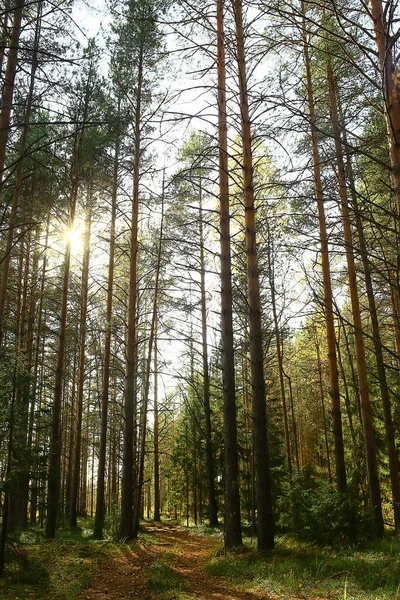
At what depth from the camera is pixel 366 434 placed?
31.4 ft

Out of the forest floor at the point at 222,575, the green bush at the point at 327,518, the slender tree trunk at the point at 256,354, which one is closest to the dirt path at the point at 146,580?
the forest floor at the point at 222,575

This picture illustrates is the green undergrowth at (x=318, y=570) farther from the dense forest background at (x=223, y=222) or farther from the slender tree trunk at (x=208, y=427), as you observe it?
the slender tree trunk at (x=208, y=427)

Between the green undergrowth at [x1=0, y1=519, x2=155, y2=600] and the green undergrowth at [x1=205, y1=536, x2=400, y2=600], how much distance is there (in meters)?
2.24

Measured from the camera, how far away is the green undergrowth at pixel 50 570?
18.1 ft

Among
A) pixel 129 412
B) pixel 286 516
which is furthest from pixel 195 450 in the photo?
pixel 286 516

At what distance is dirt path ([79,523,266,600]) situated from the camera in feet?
17.9

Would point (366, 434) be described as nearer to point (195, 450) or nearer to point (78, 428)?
point (78, 428)

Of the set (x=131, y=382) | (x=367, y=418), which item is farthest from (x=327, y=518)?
(x=131, y=382)

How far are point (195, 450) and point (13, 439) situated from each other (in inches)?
539

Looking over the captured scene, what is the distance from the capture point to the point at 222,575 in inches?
258

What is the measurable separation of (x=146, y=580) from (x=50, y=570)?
167 centimetres

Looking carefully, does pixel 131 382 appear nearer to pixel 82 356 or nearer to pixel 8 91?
pixel 82 356

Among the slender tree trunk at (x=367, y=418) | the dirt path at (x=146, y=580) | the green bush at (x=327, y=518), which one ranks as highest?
the slender tree trunk at (x=367, y=418)

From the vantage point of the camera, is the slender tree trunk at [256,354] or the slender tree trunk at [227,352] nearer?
the slender tree trunk at [256,354]
